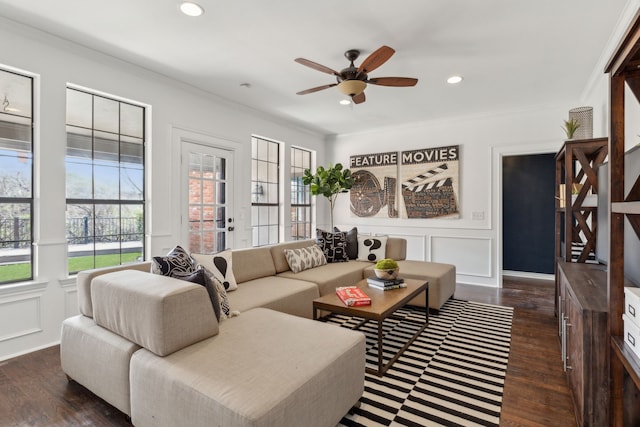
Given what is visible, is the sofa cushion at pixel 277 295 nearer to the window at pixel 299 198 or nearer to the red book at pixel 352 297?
the red book at pixel 352 297

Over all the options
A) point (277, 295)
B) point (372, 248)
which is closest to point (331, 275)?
point (277, 295)

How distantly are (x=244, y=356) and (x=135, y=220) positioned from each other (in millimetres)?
2707

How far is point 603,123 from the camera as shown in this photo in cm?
336

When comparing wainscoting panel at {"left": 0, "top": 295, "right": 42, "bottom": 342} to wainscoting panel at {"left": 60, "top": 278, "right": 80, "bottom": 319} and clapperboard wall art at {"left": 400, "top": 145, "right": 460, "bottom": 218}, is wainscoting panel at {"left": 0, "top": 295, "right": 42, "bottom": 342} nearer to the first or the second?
wainscoting panel at {"left": 60, "top": 278, "right": 80, "bottom": 319}

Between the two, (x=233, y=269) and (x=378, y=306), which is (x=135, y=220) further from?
(x=378, y=306)

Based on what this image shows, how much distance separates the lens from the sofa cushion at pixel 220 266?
8.82 feet

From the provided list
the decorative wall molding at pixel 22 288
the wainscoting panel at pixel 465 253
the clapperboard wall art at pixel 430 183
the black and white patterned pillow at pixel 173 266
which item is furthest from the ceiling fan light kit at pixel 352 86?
the wainscoting panel at pixel 465 253

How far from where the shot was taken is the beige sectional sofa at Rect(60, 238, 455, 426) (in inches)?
51.5

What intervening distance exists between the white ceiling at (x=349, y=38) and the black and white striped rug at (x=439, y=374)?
8.53ft

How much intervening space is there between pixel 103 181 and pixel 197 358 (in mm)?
2617

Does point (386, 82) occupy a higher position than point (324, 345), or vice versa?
point (386, 82)

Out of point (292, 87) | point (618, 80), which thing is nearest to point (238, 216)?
point (292, 87)

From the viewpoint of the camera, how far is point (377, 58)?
256 cm

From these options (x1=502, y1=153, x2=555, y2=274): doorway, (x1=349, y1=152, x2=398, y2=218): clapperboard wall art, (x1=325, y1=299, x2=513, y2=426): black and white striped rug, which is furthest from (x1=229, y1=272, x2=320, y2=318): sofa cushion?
(x1=502, y1=153, x2=555, y2=274): doorway
